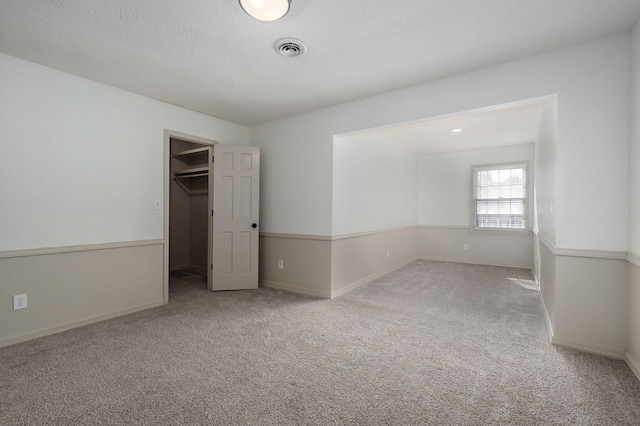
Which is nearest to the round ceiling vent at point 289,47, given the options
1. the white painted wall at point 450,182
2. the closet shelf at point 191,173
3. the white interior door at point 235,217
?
the white interior door at point 235,217

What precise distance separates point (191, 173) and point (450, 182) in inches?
215

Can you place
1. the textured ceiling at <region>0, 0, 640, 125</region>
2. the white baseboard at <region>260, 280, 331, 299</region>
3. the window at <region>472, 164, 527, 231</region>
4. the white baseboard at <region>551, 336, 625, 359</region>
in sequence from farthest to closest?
the window at <region>472, 164, 527, 231</region>, the white baseboard at <region>260, 280, 331, 299</region>, the white baseboard at <region>551, 336, 625, 359</region>, the textured ceiling at <region>0, 0, 640, 125</region>

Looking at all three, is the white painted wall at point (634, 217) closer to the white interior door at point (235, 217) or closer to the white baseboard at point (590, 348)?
the white baseboard at point (590, 348)

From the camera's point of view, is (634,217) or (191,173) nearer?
(634,217)

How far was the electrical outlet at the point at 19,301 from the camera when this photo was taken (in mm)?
2539

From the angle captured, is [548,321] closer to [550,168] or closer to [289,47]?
[550,168]

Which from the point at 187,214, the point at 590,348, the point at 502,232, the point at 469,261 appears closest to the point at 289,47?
the point at 590,348

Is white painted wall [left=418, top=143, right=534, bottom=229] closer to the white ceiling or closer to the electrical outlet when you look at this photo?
the white ceiling

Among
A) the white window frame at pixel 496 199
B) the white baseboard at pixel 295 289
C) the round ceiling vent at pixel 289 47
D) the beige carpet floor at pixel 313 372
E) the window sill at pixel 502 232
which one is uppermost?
the round ceiling vent at pixel 289 47

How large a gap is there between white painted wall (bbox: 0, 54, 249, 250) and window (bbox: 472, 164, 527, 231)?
596cm

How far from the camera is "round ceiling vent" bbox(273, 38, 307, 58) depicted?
230 cm

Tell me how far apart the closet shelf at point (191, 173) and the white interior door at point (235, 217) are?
0.98 m

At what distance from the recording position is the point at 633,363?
2.08m

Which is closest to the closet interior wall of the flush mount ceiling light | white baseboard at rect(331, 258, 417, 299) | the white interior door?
the white interior door
